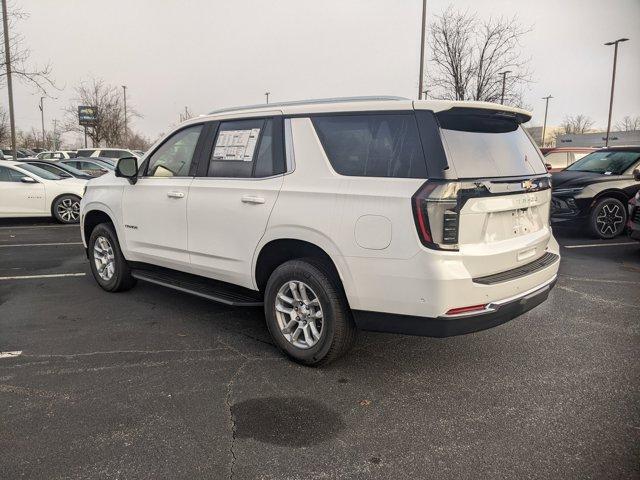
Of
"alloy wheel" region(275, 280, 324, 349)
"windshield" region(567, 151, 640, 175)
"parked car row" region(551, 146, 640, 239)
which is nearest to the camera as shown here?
"alloy wheel" region(275, 280, 324, 349)

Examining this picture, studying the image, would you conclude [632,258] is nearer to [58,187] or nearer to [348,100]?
[348,100]

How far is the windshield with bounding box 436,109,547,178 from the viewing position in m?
3.05

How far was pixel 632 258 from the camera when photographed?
7438 mm

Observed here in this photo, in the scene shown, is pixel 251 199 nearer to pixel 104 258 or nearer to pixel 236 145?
pixel 236 145

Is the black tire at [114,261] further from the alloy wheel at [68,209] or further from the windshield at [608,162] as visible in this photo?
the windshield at [608,162]

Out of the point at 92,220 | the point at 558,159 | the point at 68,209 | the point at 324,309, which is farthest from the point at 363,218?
the point at 558,159

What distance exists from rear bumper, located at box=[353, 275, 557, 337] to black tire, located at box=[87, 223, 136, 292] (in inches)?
123

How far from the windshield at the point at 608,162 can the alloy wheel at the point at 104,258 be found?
28.6 feet

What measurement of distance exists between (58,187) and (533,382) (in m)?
11.1

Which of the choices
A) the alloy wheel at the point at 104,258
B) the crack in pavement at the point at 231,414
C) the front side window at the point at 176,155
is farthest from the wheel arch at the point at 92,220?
the crack in pavement at the point at 231,414

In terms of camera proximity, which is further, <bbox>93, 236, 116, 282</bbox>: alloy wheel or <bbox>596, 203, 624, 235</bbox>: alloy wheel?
<bbox>596, 203, 624, 235</bbox>: alloy wheel

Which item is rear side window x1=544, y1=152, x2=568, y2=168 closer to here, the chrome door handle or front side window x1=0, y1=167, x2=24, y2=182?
the chrome door handle

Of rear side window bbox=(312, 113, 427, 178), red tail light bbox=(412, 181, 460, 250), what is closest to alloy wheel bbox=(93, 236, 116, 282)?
rear side window bbox=(312, 113, 427, 178)

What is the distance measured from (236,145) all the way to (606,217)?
7.74 meters
